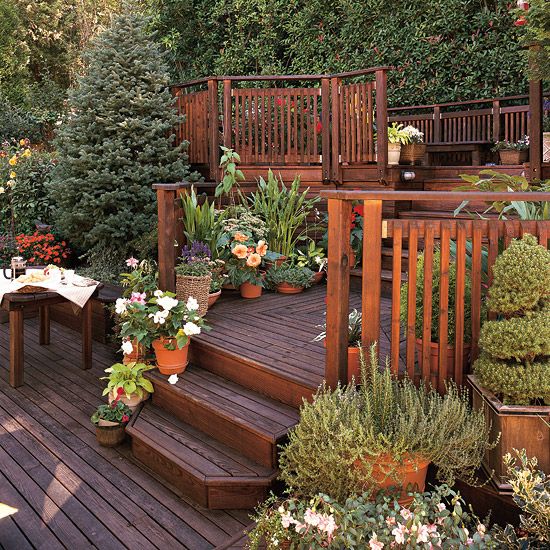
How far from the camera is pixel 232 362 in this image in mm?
3605

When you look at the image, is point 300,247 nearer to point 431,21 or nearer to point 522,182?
point 522,182

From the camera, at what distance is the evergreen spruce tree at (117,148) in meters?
5.93

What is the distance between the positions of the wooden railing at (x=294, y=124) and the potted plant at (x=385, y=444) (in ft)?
13.1

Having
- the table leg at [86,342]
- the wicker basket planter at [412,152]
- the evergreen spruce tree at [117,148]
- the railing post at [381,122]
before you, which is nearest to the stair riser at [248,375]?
the table leg at [86,342]

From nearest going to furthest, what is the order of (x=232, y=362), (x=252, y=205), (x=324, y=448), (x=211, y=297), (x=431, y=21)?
(x=324, y=448) → (x=232, y=362) → (x=211, y=297) → (x=252, y=205) → (x=431, y=21)

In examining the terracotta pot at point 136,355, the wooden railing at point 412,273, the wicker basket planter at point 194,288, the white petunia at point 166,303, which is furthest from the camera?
the wicker basket planter at point 194,288

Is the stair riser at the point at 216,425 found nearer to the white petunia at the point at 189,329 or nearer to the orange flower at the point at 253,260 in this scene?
the white petunia at the point at 189,329

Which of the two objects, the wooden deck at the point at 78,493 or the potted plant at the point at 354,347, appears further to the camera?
the potted plant at the point at 354,347

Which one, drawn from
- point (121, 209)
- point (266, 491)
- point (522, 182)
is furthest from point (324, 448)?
point (121, 209)

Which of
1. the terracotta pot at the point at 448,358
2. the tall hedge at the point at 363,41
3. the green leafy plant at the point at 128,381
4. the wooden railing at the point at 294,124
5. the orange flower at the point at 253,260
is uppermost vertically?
the tall hedge at the point at 363,41

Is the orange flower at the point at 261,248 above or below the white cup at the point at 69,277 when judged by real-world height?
above

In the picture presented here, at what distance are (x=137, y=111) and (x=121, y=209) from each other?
3.44 ft

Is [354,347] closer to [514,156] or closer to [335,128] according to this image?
[335,128]

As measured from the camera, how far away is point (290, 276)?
5.32 m
